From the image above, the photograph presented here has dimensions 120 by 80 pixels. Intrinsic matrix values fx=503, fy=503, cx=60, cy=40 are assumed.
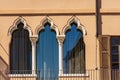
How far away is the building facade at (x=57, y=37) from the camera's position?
68.9 ft

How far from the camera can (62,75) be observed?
2088cm

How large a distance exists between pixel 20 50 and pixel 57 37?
1.68 meters

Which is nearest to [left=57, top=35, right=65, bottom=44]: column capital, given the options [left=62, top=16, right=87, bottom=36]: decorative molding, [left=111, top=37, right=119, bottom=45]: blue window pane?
[left=62, top=16, right=87, bottom=36]: decorative molding

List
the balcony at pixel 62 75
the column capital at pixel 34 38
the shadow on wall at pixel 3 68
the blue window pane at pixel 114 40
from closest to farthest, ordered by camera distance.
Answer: the balcony at pixel 62 75 → the shadow on wall at pixel 3 68 → the blue window pane at pixel 114 40 → the column capital at pixel 34 38

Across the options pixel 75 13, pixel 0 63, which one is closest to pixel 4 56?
pixel 0 63

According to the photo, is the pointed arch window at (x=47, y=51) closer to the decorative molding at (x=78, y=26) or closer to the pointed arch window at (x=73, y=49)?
the pointed arch window at (x=73, y=49)

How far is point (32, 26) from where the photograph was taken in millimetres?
21344

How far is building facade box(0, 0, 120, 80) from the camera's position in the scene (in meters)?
21.0

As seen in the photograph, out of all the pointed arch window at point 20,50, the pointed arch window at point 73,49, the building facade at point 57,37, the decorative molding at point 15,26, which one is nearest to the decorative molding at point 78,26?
the building facade at point 57,37

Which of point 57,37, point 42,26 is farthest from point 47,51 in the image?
point 42,26

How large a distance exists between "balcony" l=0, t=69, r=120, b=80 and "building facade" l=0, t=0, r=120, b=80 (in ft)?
0.14
